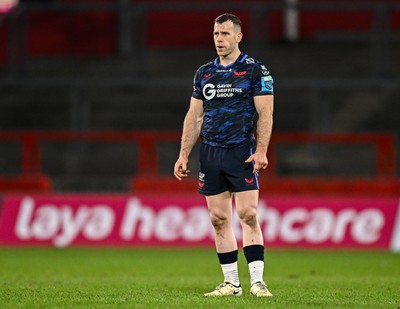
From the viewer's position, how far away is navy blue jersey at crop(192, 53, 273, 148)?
10234mm

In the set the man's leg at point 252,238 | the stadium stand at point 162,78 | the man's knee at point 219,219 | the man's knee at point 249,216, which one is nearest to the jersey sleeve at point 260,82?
the man's leg at point 252,238

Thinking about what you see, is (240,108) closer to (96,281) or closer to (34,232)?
(96,281)

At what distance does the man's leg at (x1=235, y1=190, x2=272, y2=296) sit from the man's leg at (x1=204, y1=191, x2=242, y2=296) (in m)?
0.18

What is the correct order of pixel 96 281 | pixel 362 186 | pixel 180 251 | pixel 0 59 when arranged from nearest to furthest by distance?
pixel 96 281 → pixel 180 251 → pixel 362 186 → pixel 0 59

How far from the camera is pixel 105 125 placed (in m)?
26.6

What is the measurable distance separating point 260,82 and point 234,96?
26 centimetres

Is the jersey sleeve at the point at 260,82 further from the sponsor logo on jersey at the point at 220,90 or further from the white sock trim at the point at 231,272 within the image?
the white sock trim at the point at 231,272

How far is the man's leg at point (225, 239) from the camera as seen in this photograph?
34.1ft

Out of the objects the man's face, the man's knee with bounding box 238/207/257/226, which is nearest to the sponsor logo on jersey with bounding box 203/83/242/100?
the man's face

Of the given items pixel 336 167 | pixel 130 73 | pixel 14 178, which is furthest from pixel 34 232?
pixel 336 167

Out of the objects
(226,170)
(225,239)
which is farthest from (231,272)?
(226,170)

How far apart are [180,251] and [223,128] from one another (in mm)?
8061

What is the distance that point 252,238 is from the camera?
10.3m

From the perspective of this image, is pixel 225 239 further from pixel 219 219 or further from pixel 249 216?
pixel 249 216
